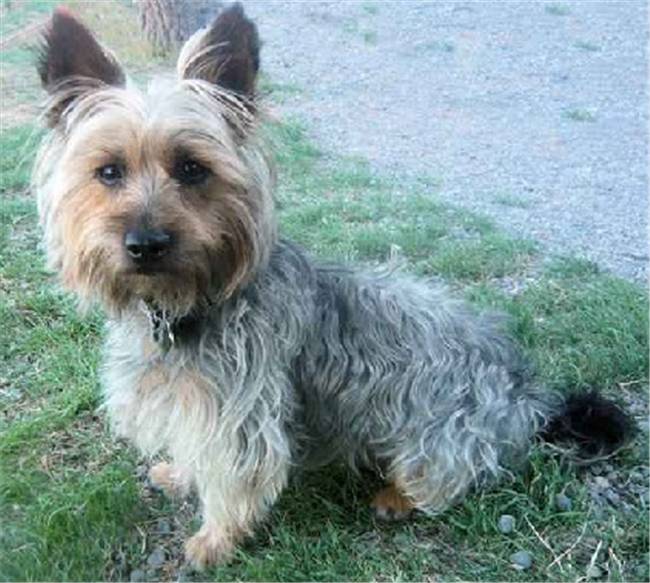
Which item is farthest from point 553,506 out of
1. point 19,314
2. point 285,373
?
point 19,314

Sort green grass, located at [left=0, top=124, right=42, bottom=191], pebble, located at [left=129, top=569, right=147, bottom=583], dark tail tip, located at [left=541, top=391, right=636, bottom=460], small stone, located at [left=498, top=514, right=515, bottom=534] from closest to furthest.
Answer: pebble, located at [left=129, top=569, right=147, bottom=583]
small stone, located at [left=498, top=514, right=515, bottom=534]
dark tail tip, located at [left=541, top=391, right=636, bottom=460]
green grass, located at [left=0, top=124, right=42, bottom=191]

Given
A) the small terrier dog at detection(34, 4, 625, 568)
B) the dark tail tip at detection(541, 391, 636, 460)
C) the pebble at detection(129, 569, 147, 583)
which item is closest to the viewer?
the small terrier dog at detection(34, 4, 625, 568)

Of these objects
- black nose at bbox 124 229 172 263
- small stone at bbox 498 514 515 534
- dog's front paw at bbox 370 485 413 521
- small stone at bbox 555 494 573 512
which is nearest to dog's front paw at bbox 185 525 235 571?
dog's front paw at bbox 370 485 413 521

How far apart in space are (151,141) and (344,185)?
13.2ft

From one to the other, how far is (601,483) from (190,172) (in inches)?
82.8

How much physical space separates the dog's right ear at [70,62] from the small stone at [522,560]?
2253 millimetres

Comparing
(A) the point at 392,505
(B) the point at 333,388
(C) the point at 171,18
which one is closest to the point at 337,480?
(A) the point at 392,505

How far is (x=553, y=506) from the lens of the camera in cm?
366

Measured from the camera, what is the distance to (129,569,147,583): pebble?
3.43 meters

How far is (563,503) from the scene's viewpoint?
3.67m

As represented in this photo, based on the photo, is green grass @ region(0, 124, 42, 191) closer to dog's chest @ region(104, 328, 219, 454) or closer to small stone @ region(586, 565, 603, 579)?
dog's chest @ region(104, 328, 219, 454)

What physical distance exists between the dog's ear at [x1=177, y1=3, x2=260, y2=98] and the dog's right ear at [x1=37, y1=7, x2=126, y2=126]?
258 millimetres

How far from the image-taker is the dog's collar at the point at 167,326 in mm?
3309

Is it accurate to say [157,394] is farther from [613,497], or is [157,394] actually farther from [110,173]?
[613,497]
